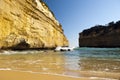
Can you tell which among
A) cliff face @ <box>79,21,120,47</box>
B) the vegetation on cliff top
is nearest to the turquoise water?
cliff face @ <box>79,21,120,47</box>

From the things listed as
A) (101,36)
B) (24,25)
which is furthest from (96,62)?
(101,36)

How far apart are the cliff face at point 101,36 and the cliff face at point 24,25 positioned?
5958 centimetres

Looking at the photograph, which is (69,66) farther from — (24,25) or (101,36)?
(101,36)

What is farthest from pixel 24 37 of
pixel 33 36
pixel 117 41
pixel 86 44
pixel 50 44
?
pixel 86 44

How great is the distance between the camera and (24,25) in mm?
24812

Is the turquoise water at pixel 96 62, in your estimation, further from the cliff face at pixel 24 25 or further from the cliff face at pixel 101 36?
the cliff face at pixel 101 36

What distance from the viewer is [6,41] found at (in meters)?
19.9

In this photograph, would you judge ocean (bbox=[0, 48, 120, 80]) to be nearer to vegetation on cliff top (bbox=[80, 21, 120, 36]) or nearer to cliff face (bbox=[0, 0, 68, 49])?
cliff face (bbox=[0, 0, 68, 49])

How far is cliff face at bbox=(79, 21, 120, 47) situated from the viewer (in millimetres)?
91062

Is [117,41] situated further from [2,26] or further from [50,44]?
[2,26]

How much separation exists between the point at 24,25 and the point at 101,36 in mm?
78875

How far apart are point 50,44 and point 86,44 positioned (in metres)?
76.2

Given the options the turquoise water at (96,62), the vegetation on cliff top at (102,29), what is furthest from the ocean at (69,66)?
the vegetation on cliff top at (102,29)

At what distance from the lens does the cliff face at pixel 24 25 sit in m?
20.4
